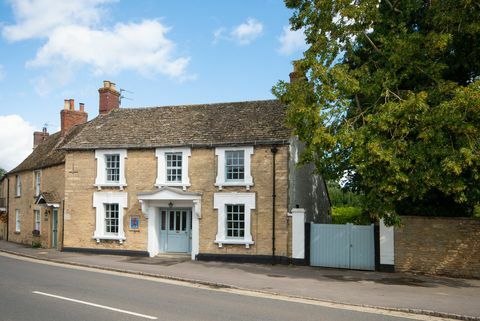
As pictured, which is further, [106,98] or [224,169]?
[106,98]

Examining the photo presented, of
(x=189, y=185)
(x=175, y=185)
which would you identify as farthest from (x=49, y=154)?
(x=189, y=185)

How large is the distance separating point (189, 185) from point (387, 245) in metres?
9.42

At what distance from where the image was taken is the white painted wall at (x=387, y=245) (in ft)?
56.9

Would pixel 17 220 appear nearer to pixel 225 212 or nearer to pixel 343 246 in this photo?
pixel 225 212

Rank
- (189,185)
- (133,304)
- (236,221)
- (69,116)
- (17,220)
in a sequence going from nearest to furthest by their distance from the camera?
(133,304) < (236,221) < (189,185) < (69,116) < (17,220)

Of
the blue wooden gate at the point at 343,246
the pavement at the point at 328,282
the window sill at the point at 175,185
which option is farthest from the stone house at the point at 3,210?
the blue wooden gate at the point at 343,246

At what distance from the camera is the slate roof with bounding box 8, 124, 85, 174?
27953 mm

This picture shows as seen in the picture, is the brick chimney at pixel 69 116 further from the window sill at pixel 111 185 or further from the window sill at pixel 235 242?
the window sill at pixel 235 242

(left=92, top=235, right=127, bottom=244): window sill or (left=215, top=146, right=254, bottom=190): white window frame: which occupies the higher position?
(left=215, top=146, right=254, bottom=190): white window frame

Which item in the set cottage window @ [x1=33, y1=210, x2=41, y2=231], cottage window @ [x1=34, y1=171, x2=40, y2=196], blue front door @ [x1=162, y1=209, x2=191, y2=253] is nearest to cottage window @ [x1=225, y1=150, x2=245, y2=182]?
blue front door @ [x1=162, y1=209, x2=191, y2=253]

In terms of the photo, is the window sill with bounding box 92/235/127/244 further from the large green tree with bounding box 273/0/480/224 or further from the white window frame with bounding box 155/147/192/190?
the large green tree with bounding box 273/0/480/224

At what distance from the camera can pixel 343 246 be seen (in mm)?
18500

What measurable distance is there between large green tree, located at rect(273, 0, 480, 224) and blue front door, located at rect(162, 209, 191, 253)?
880 centimetres

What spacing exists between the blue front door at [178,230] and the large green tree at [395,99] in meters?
8.80
